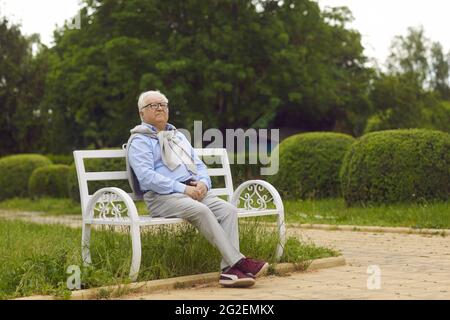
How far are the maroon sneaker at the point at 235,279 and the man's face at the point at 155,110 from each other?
1.40 metres

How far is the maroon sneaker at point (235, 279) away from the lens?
571cm

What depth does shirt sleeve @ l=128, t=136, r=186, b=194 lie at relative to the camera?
6.12m

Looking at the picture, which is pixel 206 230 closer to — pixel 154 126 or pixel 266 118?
pixel 154 126

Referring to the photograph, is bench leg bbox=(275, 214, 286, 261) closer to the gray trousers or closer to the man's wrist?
the gray trousers

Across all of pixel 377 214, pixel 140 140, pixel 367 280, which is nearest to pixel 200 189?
pixel 140 140

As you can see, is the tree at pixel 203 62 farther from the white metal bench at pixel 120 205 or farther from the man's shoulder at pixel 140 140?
the man's shoulder at pixel 140 140

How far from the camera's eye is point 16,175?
23.9 m

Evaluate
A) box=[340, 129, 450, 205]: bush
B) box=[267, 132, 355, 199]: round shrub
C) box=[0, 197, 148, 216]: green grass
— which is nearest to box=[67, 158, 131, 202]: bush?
box=[0, 197, 148, 216]: green grass

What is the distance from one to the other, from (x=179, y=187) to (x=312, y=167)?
31.1ft

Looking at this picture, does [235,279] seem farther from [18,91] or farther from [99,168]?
[18,91]

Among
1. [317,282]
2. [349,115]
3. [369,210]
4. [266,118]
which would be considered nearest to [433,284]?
[317,282]
